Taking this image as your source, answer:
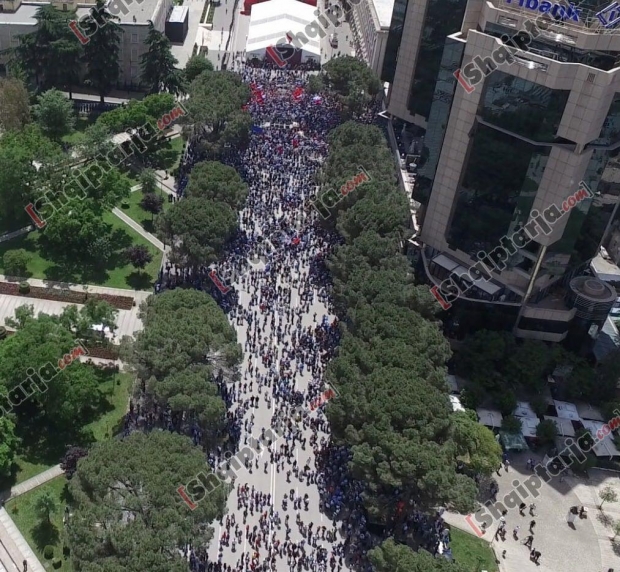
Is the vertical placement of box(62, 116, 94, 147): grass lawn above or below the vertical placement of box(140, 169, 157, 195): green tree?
below

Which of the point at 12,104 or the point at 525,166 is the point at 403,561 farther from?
the point at 12,104

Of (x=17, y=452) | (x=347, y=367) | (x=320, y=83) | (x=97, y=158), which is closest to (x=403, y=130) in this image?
(x=320, y=83)

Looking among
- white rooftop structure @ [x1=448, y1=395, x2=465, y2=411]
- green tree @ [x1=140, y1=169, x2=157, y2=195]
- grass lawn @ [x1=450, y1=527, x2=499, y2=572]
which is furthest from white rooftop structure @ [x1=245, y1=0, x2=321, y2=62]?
grass lawn @ [x1=450, y1=527, x2=499, y2=572]

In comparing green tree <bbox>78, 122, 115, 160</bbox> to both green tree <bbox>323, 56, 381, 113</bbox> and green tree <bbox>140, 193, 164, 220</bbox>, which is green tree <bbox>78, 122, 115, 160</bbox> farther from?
green tree <bbox>323, 56, 381, 113</bbox>

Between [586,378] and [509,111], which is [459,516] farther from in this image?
[509,111]

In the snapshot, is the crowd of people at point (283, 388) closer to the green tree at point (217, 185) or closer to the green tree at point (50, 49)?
the green tree at point (217, 185)
